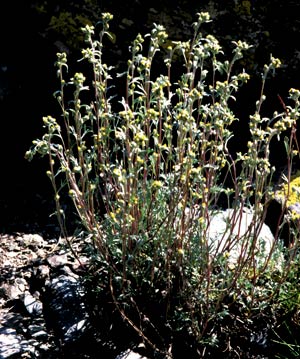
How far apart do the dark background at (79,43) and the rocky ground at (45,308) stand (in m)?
0.86

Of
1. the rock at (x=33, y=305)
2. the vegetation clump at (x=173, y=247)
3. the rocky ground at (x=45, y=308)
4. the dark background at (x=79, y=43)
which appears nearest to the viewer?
the vegetation clump at (x=173, y=247)

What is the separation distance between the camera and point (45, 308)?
323cm

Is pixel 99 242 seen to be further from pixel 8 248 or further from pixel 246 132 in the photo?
pixel 246 132

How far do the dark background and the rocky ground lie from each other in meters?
0.86

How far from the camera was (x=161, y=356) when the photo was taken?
2.90 m

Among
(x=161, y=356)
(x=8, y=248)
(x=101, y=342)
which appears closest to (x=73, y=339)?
(x=101, y=342)

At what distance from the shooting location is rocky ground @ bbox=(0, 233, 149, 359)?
2.98m

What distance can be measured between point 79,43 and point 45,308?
2.05m

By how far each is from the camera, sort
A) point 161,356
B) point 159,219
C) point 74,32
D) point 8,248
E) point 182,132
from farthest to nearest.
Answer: point 74,32, point 8,248, point 159,219, point 161,356, point 182,132

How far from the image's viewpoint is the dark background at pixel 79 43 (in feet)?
14.7

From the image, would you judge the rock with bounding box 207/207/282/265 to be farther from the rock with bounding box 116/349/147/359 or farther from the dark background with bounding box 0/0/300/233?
the dark background with bounding box 0/0/300/233

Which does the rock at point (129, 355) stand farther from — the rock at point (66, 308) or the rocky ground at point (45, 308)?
the rock at point (66, 308)

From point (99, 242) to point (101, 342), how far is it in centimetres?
50

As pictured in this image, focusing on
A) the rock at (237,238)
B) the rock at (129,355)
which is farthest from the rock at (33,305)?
the rock at (237,238)
